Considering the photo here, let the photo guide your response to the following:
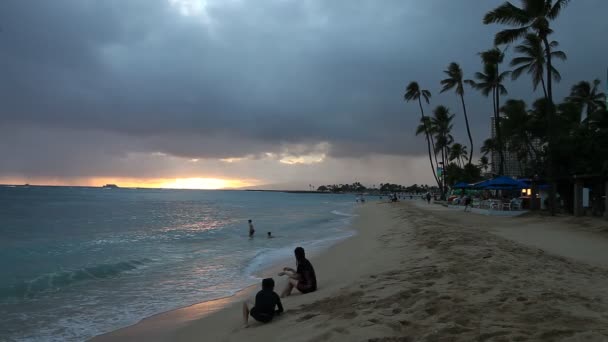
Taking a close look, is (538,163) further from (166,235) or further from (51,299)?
(51,299)

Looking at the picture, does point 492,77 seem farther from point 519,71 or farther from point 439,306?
point 439,306

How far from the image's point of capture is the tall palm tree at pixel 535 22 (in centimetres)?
1895

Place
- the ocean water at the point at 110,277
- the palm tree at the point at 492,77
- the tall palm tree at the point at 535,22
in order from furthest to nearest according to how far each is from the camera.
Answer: the palm tree at the point at 492,77 → the tall palm tree at the point at 535,22 → the ocean water at the point at 110,277

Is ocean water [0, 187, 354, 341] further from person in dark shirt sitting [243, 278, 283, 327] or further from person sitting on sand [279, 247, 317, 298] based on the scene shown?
person in dark shirt sitting [243, 278, 283, 327]

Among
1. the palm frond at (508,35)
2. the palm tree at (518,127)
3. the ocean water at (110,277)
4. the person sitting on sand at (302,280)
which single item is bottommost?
the ocean water at (110,277)

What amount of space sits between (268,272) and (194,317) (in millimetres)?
4412

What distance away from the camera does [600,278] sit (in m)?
5.95

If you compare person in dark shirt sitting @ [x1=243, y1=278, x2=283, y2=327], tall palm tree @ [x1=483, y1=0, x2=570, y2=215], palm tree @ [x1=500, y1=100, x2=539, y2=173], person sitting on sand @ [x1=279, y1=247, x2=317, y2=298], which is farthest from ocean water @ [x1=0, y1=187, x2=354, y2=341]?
palm tree @ [x1=500, y1=100, x2=539, y2=173]

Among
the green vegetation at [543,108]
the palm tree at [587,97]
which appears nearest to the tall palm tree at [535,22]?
the green vegetation at [543,108]

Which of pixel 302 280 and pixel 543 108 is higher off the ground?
pixel 543 108

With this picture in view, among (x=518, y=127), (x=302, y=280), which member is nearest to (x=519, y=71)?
(x=518, y=127)

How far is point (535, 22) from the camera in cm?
1906

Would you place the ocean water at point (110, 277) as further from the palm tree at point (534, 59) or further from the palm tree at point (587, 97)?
the palm tree at point (587, 97)

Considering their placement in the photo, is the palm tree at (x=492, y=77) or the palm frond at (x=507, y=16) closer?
the palm frond at (x=507, y=16)
